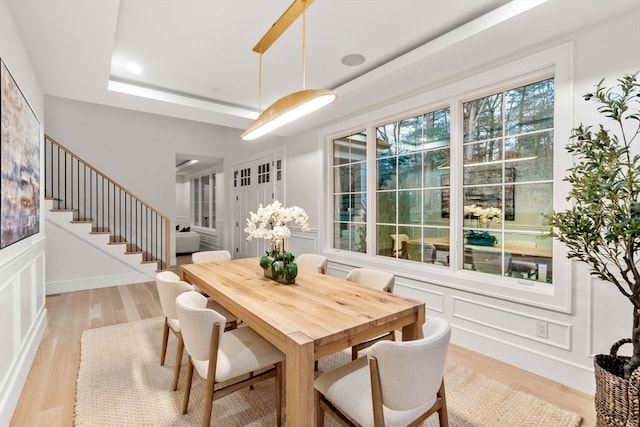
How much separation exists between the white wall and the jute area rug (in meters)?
0.37

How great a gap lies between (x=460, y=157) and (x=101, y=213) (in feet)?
19.9

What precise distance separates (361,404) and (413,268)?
209cm

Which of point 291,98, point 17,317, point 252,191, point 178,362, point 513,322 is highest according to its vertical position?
point 291,98

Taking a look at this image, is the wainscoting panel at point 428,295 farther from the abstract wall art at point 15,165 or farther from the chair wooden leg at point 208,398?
the abstract wall art at point 15,165

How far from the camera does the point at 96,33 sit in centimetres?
228

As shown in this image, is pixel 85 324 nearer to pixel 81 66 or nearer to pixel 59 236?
pixel 59 236

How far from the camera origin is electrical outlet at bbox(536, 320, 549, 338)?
2.30 metres

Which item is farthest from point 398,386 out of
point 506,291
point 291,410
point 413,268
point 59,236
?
point 59,236

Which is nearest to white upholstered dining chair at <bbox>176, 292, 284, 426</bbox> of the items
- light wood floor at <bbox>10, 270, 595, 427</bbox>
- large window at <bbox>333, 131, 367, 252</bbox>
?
light wood floor at <bbox>10, 270, 595, 427</bbox>

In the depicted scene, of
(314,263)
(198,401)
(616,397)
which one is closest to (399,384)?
(616,397)

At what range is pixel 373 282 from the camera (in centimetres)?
236

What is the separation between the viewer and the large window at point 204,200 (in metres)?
8.67

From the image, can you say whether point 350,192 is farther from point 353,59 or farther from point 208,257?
point 208,257

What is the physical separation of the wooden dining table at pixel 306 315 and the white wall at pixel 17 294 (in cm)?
111
